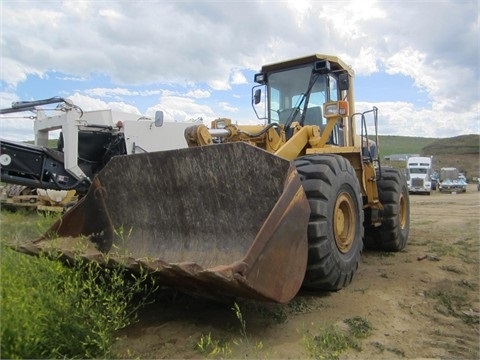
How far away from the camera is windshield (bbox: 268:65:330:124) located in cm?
630

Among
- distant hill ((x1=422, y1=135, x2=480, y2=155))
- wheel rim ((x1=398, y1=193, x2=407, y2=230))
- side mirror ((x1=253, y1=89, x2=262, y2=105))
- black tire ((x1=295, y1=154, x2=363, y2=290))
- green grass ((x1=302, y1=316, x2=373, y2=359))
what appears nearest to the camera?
green grass ((x1=302, y1=316, x2=373, y2=359))

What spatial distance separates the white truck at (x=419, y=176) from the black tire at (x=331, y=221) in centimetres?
2746

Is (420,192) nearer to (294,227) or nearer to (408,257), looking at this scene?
(408,257)

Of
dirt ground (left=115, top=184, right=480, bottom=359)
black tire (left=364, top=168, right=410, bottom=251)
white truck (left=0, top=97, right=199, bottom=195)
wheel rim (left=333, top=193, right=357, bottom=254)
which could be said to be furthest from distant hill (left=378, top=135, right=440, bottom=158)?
wheel rim (left=333, top=193, right=357, bottom=254)

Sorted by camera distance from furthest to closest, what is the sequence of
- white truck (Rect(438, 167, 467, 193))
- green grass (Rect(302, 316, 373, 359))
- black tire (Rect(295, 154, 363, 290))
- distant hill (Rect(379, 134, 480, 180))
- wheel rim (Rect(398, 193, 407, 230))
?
distant hill (Rect(379, 134, 480, 180)), white truck (Rect(438, 167, 467, 193)), wheel rim (Rect(398, 193, 407, 230)), black tire (Rect(295, 154, 363, 290)), green grass (Rect(302, 316, 373, 359))

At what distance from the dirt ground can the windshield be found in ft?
8.00

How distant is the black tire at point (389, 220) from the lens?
6.97 metres

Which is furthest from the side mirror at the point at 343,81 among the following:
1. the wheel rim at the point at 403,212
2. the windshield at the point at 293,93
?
the wheel rim at the point at 403,212

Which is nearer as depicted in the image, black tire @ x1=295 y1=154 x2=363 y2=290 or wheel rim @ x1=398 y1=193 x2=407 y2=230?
black tire @ x1=295 y1=154 x2=363 y2=290

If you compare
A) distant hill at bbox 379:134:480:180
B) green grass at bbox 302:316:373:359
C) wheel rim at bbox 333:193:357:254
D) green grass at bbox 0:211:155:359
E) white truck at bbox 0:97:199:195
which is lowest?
green grass at bbox 302:316:373:359

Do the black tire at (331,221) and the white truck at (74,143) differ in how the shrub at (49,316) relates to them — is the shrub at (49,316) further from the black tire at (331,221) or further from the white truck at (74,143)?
the white truck at (74,143)

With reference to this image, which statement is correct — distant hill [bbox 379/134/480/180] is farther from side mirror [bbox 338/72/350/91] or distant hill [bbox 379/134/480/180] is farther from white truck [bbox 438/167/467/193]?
side mirror [bbox 338/72/350/91]

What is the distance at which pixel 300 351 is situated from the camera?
321 centimetres

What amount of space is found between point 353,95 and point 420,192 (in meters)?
26.2
